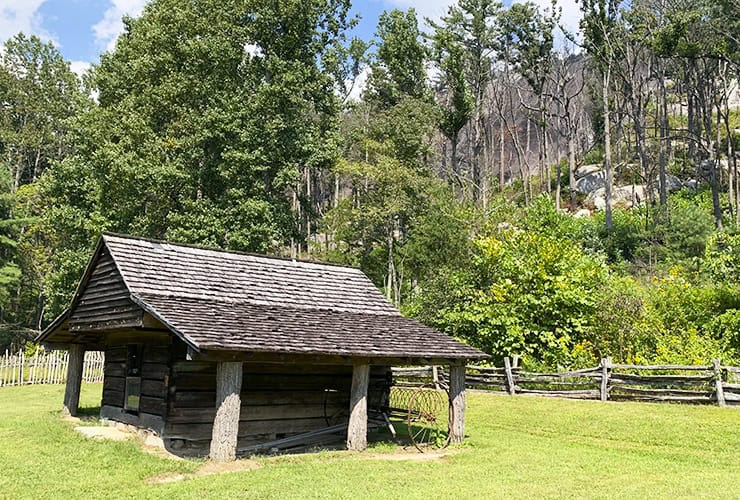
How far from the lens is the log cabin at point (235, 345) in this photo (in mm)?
11406

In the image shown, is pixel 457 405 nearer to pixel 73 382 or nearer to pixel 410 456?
pixel 410 456

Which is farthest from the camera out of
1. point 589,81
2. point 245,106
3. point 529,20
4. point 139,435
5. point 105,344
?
point 589,81

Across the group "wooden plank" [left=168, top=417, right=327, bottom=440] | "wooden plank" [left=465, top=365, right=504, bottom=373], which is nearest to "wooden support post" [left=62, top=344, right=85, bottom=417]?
"wooden plank" [left=168, top=417, right=327, bottom=440]

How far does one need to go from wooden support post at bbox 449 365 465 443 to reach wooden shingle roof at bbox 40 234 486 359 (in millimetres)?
570

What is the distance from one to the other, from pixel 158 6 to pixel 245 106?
309 inches

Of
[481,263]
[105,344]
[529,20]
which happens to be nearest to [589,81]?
[529,20]

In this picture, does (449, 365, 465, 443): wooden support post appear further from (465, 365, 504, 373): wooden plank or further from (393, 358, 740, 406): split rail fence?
(465, 365, 504, 373): wooden plank

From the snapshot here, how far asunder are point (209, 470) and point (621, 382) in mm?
13360

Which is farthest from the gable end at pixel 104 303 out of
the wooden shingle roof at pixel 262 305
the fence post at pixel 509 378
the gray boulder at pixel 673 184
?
the gray boulder at pixel 673 184

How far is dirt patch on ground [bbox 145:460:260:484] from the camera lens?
32.9 feet

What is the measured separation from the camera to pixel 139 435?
→ 45.4 ft

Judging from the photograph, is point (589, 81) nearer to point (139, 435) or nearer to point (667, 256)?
point (667, 256)

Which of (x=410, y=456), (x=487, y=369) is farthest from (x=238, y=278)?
(x=487, y=369)

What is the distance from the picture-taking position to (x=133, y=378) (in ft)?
49.1
